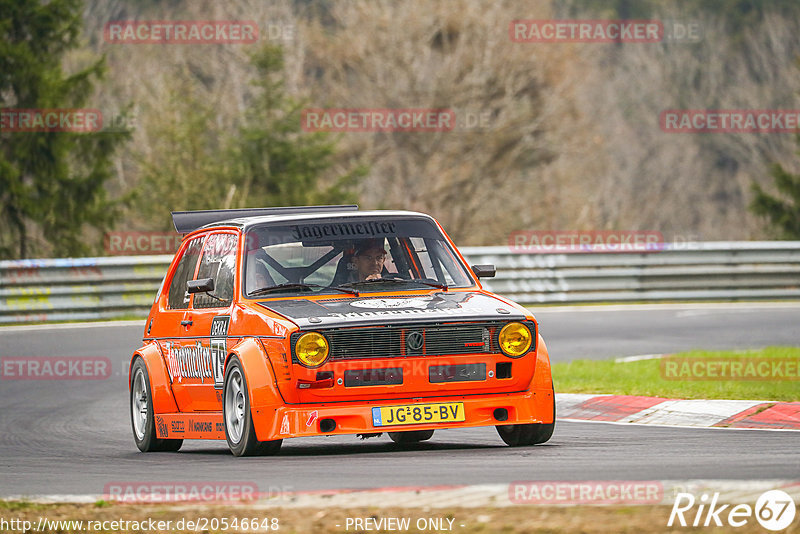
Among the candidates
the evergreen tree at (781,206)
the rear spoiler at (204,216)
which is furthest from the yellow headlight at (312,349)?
the evergreen tree at (781,206)

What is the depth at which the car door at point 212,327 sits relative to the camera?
31.2 ft

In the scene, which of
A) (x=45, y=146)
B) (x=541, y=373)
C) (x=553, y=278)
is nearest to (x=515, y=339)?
(x=541, y=373)

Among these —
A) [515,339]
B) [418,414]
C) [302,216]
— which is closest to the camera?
[418,414]

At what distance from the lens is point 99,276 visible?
22781mm

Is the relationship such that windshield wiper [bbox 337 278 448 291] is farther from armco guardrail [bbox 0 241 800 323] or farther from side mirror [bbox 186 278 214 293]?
armco guardrail [bbox 0 241 800 323]

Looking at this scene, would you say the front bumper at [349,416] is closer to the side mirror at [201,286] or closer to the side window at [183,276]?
the side mirror at [201,286]

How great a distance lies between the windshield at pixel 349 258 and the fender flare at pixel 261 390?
739 mm

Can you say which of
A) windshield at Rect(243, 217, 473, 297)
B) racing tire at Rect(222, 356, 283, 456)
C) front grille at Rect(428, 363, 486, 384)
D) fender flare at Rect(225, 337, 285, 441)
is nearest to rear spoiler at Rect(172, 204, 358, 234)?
windshield at Rect(243, 217, 473, 297)

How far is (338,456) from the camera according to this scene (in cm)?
892

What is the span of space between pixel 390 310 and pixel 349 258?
974 mm

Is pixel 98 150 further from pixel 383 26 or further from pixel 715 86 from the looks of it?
pixel 715 86

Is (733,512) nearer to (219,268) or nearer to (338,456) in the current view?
(338,456)

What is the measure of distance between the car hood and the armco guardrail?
13.8 metres

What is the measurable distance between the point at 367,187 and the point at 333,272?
32.9m
